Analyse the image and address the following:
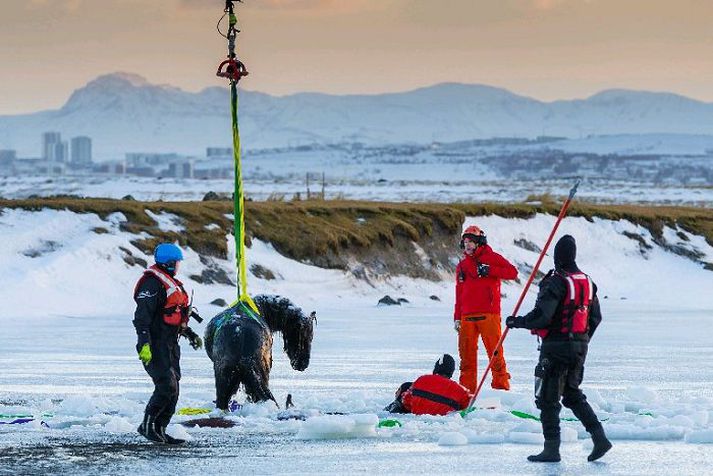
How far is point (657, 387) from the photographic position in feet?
56.5

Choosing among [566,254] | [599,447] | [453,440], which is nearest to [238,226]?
[453,440]

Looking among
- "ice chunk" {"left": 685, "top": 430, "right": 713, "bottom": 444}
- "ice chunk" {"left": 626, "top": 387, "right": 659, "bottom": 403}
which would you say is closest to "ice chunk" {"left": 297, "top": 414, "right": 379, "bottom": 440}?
"ice chunk" {"left": 685, "top": 430, "right": 713, "bottom": 444}

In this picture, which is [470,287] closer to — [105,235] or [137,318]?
[137,318]

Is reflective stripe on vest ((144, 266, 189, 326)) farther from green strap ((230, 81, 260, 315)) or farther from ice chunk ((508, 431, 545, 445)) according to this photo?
ice chunk ((508, 431, 545, 445))

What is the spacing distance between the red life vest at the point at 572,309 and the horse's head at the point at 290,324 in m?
4.02

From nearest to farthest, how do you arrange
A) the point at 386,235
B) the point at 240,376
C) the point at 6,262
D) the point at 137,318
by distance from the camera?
the point at 137,318, the point at 240,376, the point at 6,262, the point at 386,235

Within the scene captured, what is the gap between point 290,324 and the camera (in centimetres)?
1565

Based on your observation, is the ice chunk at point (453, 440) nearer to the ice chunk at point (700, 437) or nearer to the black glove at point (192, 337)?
the ice chunk at point (700, 437)

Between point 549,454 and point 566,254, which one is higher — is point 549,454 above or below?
below

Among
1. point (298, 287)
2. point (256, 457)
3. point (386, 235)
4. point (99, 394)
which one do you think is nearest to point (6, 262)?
point (298, 287)

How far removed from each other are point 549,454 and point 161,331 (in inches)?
136

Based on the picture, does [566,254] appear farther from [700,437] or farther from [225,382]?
[225,382]

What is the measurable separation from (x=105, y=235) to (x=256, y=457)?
24445 millimetres

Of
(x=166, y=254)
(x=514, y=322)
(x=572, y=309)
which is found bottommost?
(x=514, y=322)
